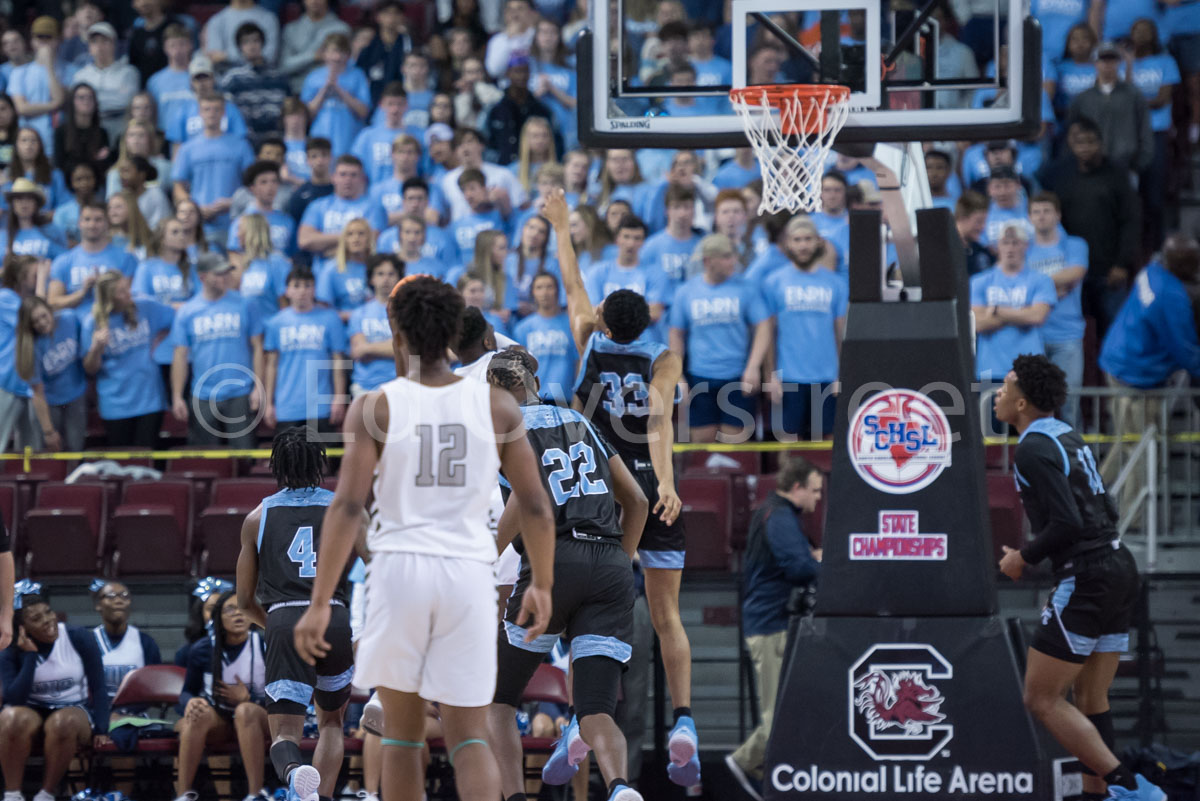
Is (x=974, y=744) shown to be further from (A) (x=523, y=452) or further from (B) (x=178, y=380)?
(B) (x=178, y=380)

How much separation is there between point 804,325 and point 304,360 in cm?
403

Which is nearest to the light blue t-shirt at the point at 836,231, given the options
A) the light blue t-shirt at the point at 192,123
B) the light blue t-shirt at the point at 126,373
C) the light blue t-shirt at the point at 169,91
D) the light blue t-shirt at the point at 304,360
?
the light blue t-shirt at the point at 304,360

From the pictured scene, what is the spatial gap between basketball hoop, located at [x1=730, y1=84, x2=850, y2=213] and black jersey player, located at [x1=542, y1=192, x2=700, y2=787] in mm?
1135

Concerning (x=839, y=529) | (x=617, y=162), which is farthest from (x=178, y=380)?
(x=839, y=529)

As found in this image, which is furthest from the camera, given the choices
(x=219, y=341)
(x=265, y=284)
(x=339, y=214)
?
(x=339, y=214)

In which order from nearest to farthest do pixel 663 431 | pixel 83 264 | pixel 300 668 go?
pixel 300 668
pixel 663 431
pixel 83 264

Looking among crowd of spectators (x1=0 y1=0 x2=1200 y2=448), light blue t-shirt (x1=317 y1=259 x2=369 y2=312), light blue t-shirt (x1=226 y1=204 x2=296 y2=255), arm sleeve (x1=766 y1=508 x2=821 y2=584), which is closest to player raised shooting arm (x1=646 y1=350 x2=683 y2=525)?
arm sleeve (x1=766 y1=508 x2=821 y2=584)

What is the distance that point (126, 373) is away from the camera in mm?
13430

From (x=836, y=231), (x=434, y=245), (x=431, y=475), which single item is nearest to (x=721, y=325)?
(x=836, y=231)

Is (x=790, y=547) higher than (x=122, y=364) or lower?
lower

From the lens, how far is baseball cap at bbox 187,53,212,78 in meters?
15.7

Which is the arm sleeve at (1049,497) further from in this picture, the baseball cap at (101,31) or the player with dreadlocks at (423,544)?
A: the baseball cap at (101,31)

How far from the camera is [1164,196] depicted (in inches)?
593

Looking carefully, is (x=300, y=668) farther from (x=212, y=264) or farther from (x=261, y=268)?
(x=261, y=268)
